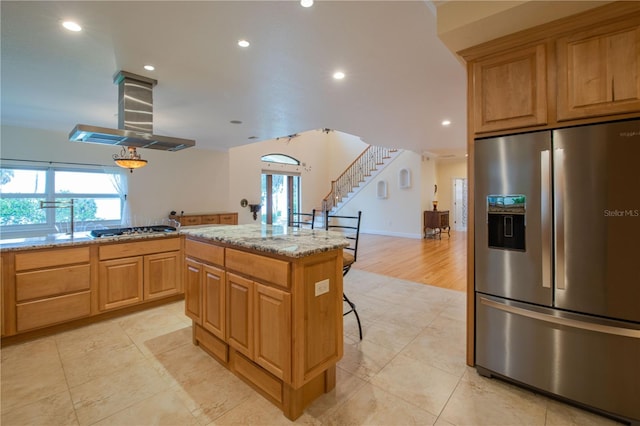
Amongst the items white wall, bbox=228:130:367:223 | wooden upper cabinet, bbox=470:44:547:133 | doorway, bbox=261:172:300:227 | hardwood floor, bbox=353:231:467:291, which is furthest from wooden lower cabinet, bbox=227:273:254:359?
doorway, bbox=261:172:300:227

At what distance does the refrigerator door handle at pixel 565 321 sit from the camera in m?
1.56

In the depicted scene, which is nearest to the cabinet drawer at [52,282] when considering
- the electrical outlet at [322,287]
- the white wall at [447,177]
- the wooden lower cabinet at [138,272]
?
the wooden lower cabinet at [138,272]

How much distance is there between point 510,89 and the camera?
6.24 feet

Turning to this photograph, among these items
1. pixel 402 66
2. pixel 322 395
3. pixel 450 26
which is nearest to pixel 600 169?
pixel 450 26

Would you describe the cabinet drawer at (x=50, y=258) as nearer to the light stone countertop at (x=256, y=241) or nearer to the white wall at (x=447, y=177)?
the light stone countertop at (x=256, y=241)

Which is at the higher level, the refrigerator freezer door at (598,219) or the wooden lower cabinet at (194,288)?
the refrigerator freezer door at (598,219)

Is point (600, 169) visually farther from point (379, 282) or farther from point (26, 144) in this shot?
point (26, 144)

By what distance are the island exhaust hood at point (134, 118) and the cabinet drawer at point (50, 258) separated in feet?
3.54

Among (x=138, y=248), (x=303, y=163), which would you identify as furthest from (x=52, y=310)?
(x=303, y=163)

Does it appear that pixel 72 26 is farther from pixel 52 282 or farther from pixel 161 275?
pixel 161 275

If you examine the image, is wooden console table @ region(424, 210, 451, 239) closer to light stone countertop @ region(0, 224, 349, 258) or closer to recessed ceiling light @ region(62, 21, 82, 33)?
light stone countertop @ region(0, 224, 349, 258)

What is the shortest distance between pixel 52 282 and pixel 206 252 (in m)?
1.70

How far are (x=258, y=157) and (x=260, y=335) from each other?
7.28m

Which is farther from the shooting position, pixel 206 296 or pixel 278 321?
pixel 206 296
